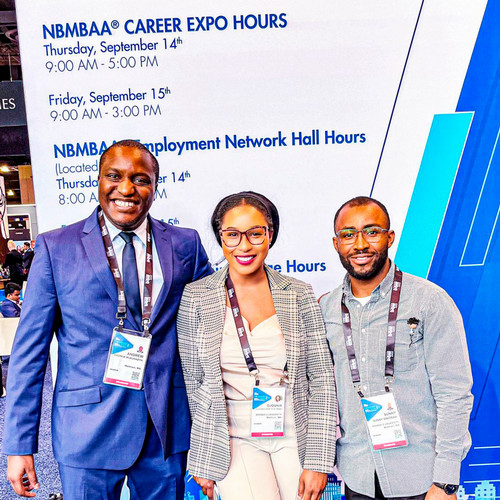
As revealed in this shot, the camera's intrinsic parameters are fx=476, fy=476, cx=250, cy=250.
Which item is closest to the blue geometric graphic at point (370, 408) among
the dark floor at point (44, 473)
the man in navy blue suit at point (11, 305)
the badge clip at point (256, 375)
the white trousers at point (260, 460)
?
the white trousers at point (260, 460)

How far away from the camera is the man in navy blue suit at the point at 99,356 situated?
72.6 inches

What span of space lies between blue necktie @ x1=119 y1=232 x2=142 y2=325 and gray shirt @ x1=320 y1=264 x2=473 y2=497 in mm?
819

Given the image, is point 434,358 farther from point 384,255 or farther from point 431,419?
point 384,255

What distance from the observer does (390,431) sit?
179cm

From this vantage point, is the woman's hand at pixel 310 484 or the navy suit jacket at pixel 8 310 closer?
the woman's hand at pixel 310 484

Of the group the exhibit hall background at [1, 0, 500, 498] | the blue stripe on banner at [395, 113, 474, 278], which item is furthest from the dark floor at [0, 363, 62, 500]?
the blue stripe on banner at [395, 113, 474, 278]

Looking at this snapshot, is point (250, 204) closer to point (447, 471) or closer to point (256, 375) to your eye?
point (256, 375)

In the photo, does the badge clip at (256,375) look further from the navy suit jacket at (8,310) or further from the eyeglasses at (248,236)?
the navy suit jacket at (8,310)

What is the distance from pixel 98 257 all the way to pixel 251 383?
77 cm

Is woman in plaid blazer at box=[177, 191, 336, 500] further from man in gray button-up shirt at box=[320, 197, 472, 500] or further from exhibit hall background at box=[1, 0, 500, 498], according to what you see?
exhibit hall background at box=[1, 0, 500, 498]

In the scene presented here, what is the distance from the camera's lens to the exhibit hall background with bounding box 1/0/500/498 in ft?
9.20

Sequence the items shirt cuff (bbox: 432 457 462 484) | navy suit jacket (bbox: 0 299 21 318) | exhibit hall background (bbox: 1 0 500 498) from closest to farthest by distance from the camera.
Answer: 1. shirt cuff (bbox: 432 457 462 484)
2. exhibit hall background (bbox: 1 0 500 498)
3. navy suit jacket (bbox: 0 299 21 318)

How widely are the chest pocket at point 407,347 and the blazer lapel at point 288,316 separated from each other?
38 centimetres

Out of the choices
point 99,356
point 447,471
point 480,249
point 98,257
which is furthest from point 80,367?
point 480,249
